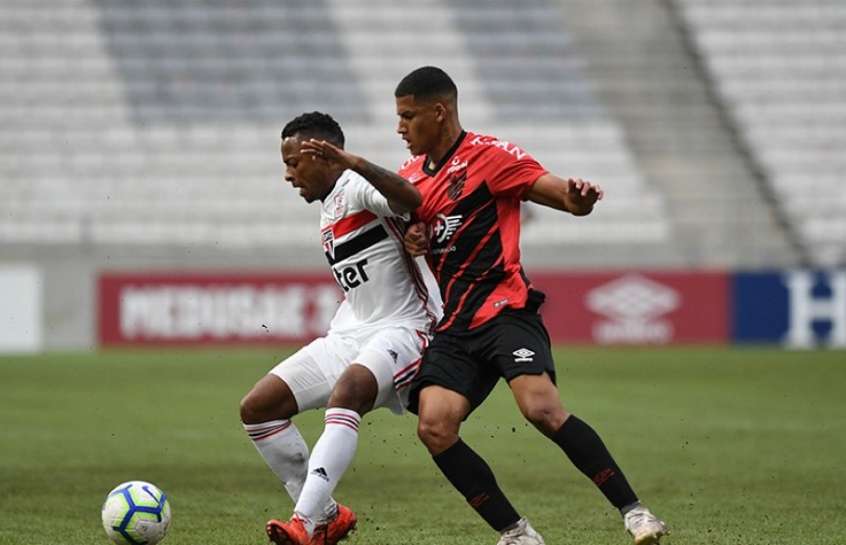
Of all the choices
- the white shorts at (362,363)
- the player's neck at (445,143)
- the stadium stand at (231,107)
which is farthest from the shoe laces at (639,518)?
the stadium stand at (231,107)

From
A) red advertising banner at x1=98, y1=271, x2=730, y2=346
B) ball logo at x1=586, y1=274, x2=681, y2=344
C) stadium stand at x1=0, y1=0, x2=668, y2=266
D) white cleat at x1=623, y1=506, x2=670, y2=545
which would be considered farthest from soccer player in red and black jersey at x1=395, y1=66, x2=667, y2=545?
Answer: stadium stand at x1=0, y1=0, x2=668, y2=266

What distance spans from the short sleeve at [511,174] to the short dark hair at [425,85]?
38 cm

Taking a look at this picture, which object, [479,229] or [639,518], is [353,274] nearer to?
[479,229]

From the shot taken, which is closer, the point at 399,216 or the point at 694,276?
the point at 399,216

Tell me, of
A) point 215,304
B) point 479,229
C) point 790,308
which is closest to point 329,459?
point 479,229

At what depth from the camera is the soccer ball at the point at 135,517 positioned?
6293 mm

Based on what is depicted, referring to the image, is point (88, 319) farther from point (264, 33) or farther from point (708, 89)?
point (708, 89)

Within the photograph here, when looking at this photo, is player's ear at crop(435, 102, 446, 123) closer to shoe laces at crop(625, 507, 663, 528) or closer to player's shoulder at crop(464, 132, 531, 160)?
player's shoulder at crop(464, 132, 531, 160)

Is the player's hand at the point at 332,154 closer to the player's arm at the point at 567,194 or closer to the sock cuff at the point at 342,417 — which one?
the player's arm at the point at 567,194

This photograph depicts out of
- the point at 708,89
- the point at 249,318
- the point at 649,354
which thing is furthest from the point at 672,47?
the point at 249,318

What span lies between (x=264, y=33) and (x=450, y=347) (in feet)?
64.5

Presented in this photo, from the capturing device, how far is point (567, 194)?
6.16 m

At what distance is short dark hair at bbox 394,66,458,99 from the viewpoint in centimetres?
649

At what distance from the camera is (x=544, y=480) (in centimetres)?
925
